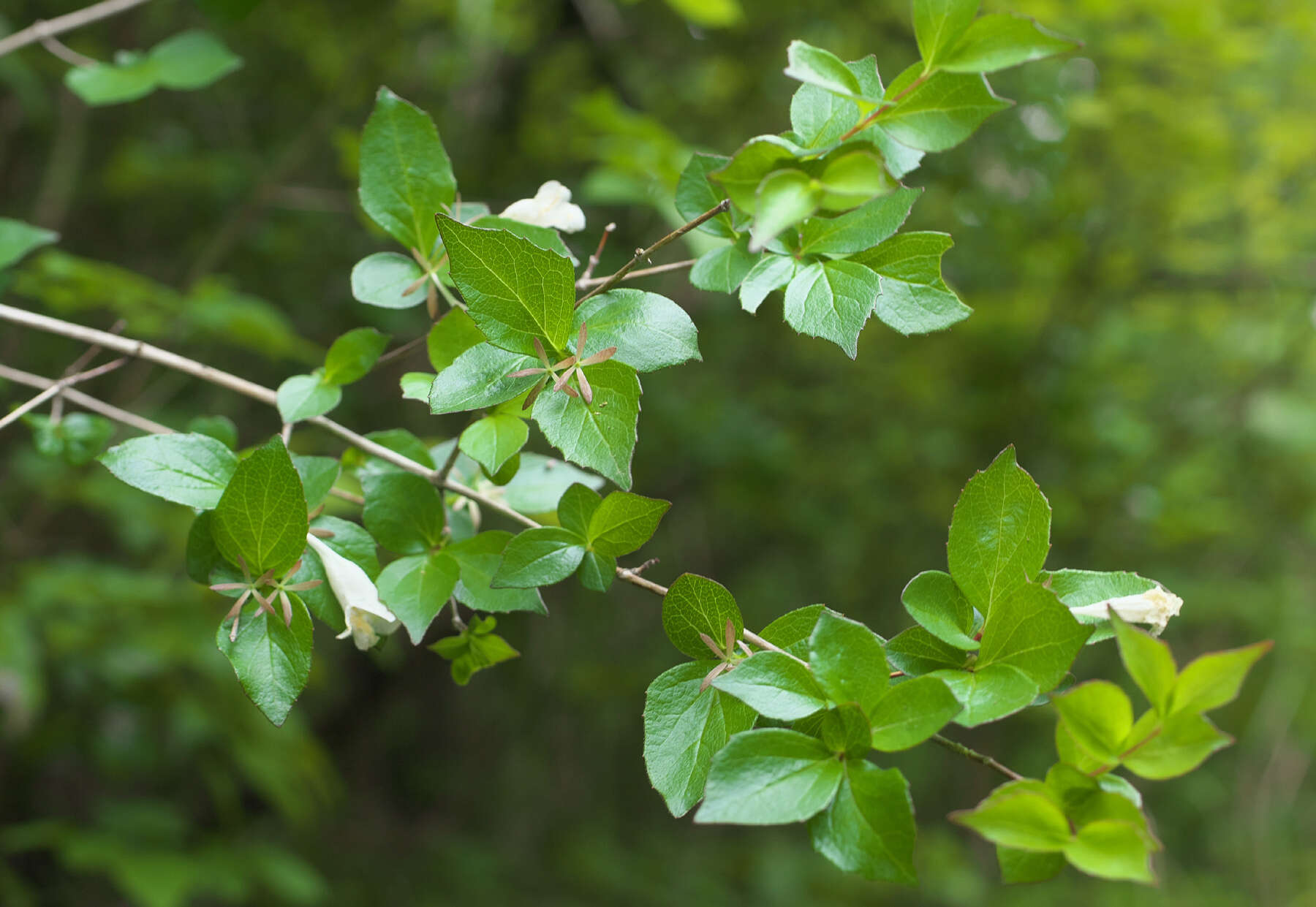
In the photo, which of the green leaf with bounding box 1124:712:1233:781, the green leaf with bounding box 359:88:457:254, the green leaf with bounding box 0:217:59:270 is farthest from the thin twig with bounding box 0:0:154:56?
the green leaf with bounding box 1124:712:1233:781

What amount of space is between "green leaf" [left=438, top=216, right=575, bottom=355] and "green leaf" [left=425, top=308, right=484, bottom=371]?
8 cm

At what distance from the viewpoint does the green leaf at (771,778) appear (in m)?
0.32

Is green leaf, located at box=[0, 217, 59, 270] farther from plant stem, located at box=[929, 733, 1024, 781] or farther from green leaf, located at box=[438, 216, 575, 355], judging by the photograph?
plant stem, located at box=[929, 733, 1024, 781]

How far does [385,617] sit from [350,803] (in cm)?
253

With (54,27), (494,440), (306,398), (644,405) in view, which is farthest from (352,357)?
(644,405)

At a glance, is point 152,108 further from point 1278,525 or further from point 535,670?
point 1278,525

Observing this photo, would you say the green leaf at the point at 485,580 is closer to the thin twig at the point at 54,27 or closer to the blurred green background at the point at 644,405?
the thin twig at the point at 54,27

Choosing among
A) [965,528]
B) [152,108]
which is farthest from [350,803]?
[965,528]

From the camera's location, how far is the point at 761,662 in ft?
1.15

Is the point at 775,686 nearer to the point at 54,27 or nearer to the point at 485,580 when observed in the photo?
the point at 485,580

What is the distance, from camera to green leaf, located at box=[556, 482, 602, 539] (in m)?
0.41

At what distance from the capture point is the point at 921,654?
0.39m

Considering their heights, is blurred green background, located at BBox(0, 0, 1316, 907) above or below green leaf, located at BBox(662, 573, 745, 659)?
below

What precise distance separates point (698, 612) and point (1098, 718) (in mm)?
157
